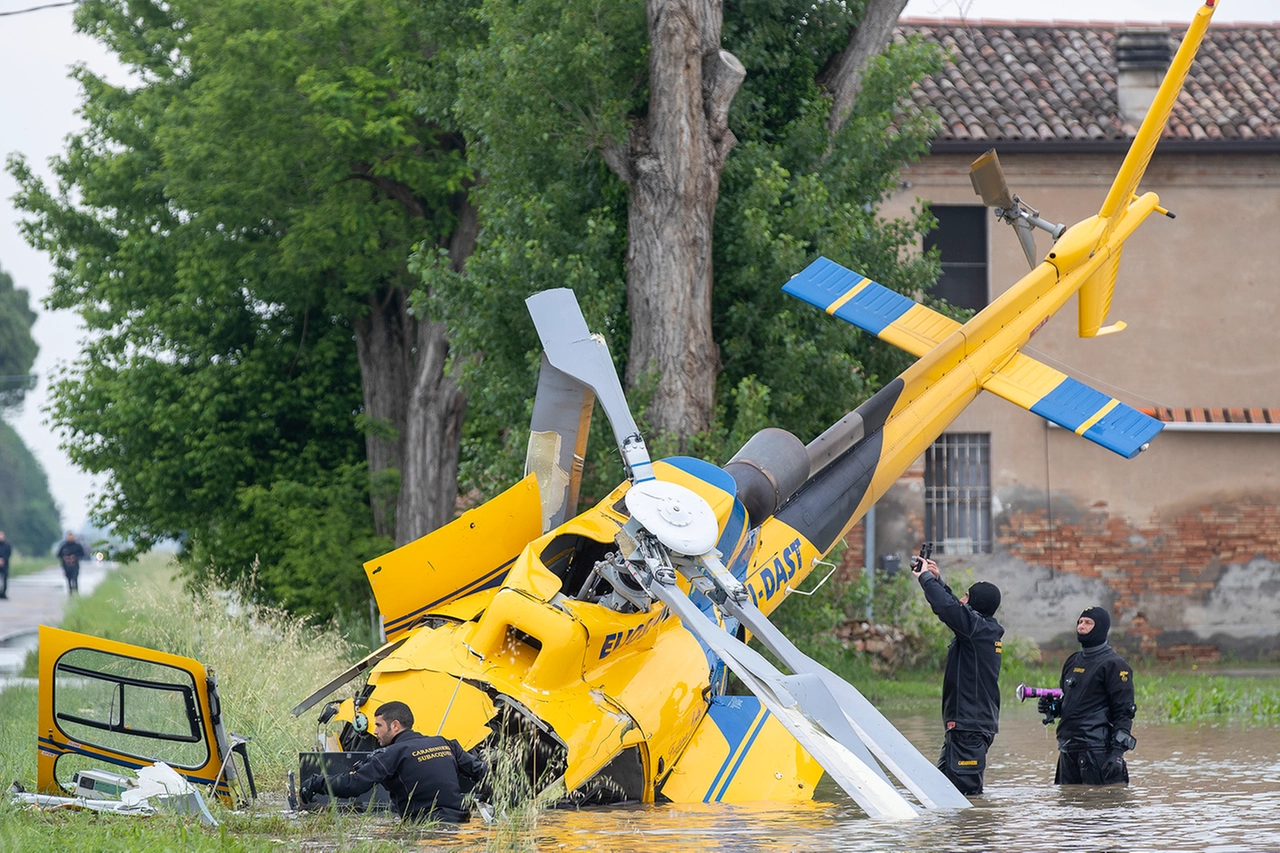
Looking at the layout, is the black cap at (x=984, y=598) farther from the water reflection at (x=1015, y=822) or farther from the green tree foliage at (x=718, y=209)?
the green tree foliage at (x=718, y=209)

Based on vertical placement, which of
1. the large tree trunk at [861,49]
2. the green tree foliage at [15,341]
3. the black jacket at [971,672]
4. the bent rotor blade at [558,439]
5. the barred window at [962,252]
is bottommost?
the black jacket at [971,672]

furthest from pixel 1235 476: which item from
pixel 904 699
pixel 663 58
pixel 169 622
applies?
pixel 169 622

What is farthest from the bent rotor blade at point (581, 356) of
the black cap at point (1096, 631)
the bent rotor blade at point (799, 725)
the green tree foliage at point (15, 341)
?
the green tree foliage at point (15, 341)

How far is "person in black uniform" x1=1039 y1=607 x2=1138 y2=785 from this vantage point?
9359 millimetres

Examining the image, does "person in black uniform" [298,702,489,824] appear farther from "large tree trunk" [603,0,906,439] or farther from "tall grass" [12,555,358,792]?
"large tree trunk" [603,0,906,439]

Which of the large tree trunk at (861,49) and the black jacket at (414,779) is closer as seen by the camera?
the black jacket at (414,779)

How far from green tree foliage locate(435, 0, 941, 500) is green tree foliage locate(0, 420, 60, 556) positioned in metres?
93.4

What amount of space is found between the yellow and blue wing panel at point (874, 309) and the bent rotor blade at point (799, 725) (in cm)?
464

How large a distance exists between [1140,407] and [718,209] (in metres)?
9.13

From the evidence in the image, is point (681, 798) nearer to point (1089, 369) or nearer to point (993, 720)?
point (993, 720)

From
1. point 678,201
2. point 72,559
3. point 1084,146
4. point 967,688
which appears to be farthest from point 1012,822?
point 72,559

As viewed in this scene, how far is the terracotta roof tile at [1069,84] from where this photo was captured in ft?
68.9

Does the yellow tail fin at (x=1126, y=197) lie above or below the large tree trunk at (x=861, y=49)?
below

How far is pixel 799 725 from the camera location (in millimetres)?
7352
